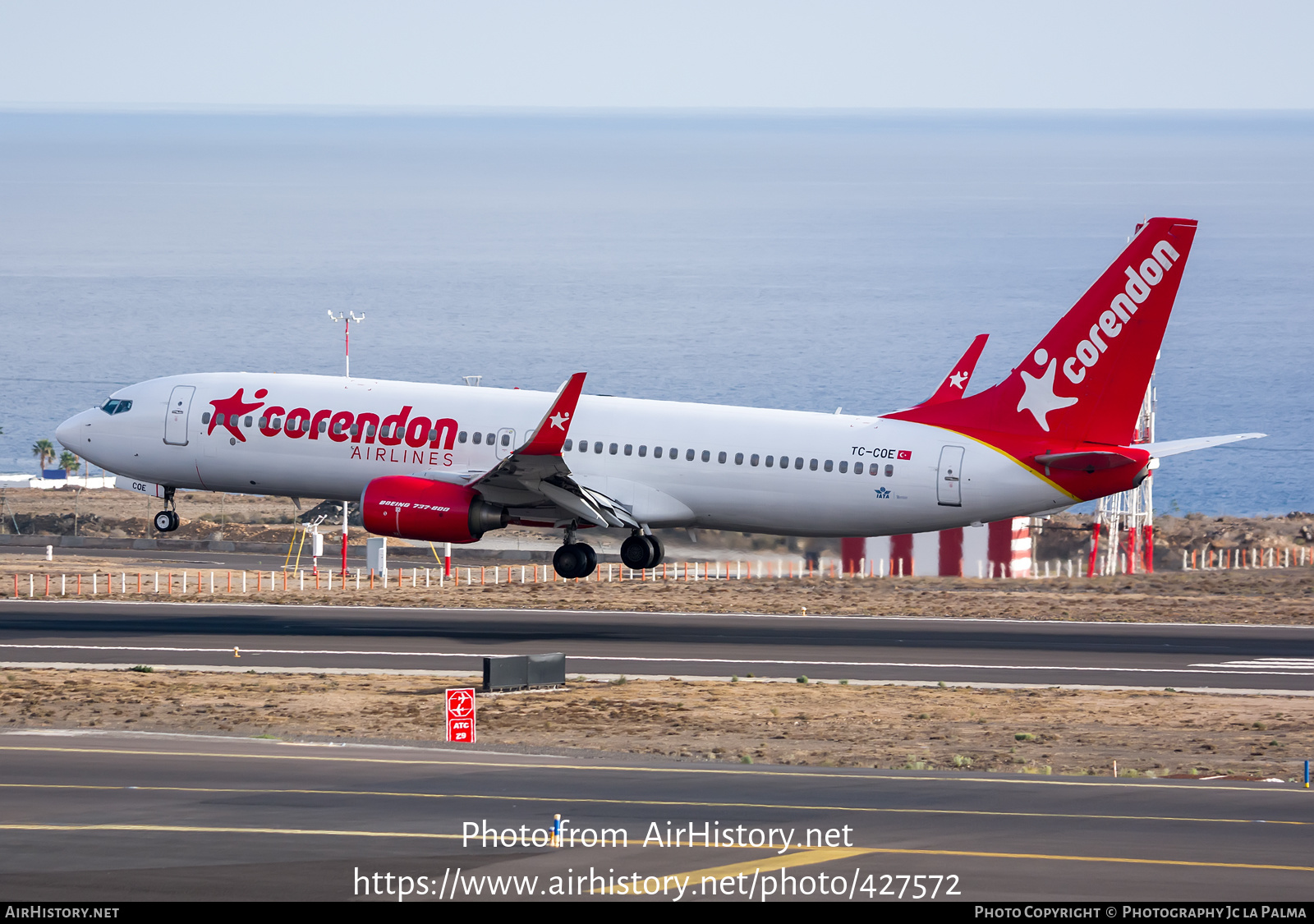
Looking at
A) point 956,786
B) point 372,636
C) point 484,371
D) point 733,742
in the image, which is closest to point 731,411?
point 372,636

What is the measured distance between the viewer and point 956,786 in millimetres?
26078

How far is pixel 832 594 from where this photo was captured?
2466 inches

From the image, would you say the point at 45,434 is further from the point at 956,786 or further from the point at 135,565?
the point at 956,786

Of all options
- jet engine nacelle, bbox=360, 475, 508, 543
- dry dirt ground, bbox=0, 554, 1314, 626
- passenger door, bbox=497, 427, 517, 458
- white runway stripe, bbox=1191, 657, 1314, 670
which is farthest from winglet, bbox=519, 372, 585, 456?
white runway stripe, bbox=1191, 657, 1314, 670

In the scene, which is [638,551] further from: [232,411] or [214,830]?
[214,830]

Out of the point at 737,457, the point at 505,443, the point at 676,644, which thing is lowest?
the point at 676,644

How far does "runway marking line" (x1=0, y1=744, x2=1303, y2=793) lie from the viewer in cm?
2662

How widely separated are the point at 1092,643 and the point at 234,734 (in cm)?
2685

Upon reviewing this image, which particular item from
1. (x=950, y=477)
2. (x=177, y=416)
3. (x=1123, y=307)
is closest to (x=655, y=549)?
Result: (x=950, y=477)

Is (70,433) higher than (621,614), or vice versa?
(70,433)

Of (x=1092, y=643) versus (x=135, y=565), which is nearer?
(x=1092, y=643)

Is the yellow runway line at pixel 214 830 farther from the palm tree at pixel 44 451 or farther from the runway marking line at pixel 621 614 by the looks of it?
the palm tree at pixel 44 451

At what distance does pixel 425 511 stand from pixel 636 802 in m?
25.1

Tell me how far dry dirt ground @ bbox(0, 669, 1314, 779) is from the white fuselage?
369 inches
